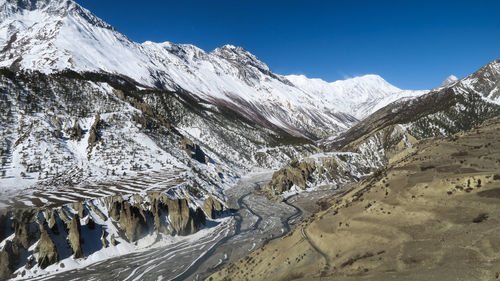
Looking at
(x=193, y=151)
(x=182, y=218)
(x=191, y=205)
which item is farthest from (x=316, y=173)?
(x=182, y=218)

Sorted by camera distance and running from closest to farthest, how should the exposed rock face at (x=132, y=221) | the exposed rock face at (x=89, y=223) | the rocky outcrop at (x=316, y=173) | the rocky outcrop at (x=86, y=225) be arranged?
the rocky outcrop at (x=86, y=225)
the exposed rock face at (x=89, y=223)
the exposed rock face at (x=132, y=221)
the rocky outcrop at (x=316, y=173)

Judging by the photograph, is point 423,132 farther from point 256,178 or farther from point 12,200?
point 12,200

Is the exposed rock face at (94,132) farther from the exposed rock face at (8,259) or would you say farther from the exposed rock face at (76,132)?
the exposed rock face at (8,259)

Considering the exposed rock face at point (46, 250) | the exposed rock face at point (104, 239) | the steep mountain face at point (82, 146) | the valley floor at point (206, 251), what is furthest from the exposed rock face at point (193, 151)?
the exposed rock face at point (46, 250)

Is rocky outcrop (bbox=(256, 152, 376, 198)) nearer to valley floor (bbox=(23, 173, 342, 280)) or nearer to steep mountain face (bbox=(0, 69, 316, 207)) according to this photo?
steep mountain face (bbox=(0, 69, 316, 207))

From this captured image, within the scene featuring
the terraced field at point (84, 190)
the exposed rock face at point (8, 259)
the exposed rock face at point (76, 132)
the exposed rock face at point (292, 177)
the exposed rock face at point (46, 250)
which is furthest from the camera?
the exposed rock face at point (292, 177)
